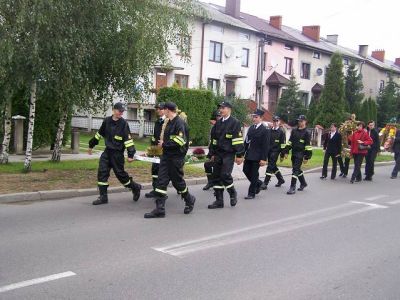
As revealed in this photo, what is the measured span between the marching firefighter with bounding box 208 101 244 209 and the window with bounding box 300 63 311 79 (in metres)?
36.0

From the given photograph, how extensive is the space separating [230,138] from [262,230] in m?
2.12

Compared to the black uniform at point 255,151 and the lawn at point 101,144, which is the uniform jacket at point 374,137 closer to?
the black uniform at point 255,151

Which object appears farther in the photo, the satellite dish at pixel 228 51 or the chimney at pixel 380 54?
the chimney at pixel 380 54

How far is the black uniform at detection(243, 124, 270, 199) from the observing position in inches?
393

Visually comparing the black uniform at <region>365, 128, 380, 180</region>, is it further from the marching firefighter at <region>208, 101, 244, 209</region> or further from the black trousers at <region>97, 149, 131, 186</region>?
the black trousers at <region>97, 149, 131, 186</region>

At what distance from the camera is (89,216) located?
305 inches

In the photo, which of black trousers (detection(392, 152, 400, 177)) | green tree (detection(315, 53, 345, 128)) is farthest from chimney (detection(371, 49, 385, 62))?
black trousers (detection(392, 152, 400, 177))

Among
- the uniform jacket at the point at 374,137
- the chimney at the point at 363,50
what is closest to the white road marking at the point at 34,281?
the uniform jacket at the point at 374,137

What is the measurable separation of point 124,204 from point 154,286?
4290 millimetres

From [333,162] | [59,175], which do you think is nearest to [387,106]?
[333,162]

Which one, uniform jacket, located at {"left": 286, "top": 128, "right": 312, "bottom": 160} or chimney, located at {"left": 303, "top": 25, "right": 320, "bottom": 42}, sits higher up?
chimney, located at {"left": 303, "top": 25, "right": 320, "bottom": 42}

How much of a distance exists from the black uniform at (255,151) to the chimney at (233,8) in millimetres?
30025

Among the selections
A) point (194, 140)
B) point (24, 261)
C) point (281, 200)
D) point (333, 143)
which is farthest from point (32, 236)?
point (194, 140)

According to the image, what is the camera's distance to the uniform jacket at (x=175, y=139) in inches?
311
